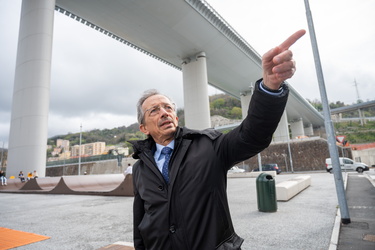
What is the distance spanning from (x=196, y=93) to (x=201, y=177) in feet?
90.7

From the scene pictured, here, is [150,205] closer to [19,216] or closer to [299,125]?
[19,216]

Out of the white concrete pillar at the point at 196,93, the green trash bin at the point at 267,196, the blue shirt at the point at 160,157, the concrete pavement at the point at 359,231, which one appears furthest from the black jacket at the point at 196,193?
the white concrete pillar at the point at 196,93

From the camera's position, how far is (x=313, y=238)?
400 cm

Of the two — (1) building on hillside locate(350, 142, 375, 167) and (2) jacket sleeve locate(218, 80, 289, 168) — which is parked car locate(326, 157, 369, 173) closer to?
(1) building on hillside locate(350, 142, 375, 167)

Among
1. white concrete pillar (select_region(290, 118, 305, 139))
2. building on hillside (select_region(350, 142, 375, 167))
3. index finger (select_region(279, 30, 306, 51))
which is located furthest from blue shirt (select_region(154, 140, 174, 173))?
white concrete pillar (select_region(290, 118, 305, 139))

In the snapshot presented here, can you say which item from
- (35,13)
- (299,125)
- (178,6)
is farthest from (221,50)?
(299,125)

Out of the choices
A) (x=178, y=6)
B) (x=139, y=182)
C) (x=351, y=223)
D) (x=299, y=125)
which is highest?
(x=178, y=6)

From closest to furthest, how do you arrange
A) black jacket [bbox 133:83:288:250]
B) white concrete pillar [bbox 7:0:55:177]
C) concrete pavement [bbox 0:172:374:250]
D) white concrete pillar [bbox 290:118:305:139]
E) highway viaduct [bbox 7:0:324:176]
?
black jacket [bbox 133:83:288:250] → concrete pavement [bbox 0:172:374:250] → white concrete pillar [bbox 7:0:55:177] → highway viaduct [bbox 7:0:324:176] → white concrete pillar [bbox 290:118:305:139]

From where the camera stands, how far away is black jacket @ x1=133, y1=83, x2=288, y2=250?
1446 mm

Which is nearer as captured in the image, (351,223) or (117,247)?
(117,247)

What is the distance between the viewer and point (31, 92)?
59.5 feet

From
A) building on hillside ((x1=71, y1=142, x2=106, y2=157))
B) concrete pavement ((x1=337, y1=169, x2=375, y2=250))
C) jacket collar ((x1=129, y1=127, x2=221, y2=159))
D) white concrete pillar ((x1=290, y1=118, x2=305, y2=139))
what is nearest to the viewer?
jacket collar ((x1=129, y1=127, x2=221, y2=159))

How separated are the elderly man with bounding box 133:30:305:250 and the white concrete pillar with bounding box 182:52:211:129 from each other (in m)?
26.1

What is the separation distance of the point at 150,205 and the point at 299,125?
78.4 m
